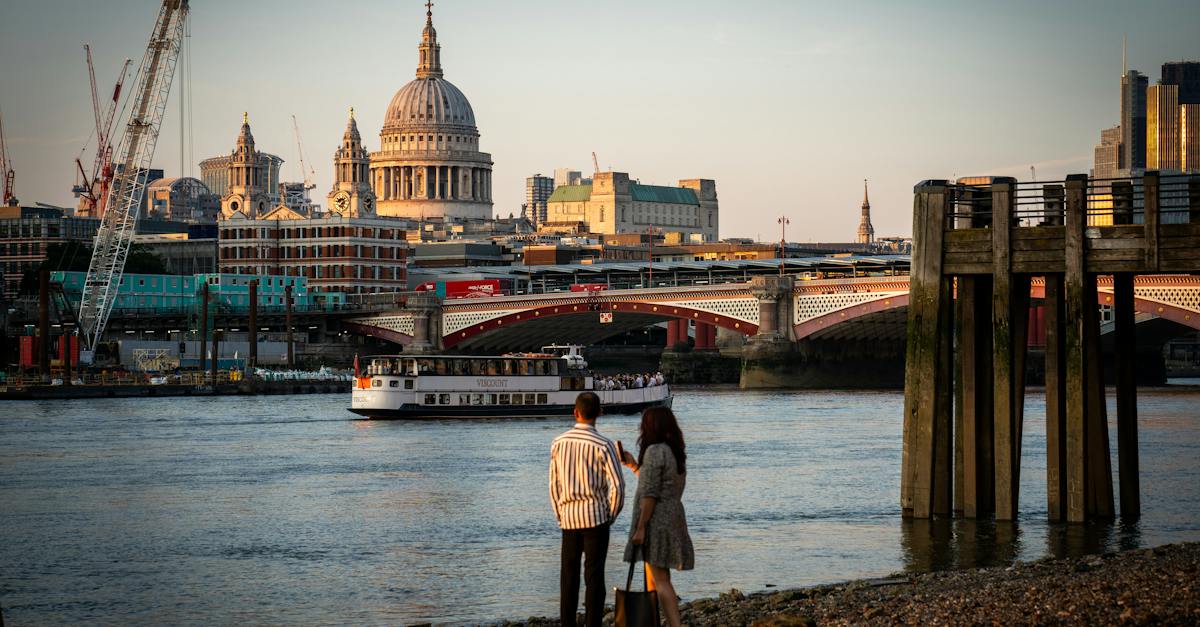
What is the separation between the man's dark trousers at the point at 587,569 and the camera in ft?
60.1

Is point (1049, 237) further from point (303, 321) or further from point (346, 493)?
point (303, 321)

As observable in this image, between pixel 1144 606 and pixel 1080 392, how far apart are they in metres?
10.5

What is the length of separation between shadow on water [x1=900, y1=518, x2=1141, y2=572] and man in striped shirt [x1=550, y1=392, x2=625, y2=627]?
11217 mm

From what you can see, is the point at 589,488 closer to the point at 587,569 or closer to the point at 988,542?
the point at 587,569

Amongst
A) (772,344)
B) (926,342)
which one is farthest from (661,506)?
(772,344)

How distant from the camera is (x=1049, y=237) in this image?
1179 inches

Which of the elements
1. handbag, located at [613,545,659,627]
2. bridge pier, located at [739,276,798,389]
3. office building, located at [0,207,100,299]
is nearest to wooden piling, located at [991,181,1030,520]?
handbag, located at [613,545,659,627]

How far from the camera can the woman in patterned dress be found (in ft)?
57.5

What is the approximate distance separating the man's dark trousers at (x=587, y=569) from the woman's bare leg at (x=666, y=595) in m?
0.65

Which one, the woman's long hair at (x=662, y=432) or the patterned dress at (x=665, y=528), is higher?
the woman's long hair at (x=662, y=432)

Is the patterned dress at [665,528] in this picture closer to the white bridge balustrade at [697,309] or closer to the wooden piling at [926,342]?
the wooden piling at [926,342]

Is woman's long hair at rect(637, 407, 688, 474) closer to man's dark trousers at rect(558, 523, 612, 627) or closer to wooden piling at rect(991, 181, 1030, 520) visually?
man's dark trousers at rect(558, 523, 612, 627)

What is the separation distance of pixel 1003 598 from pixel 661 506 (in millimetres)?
5204

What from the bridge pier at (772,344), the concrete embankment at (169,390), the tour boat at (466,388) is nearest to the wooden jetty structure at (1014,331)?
the tour boat at (466,388)
